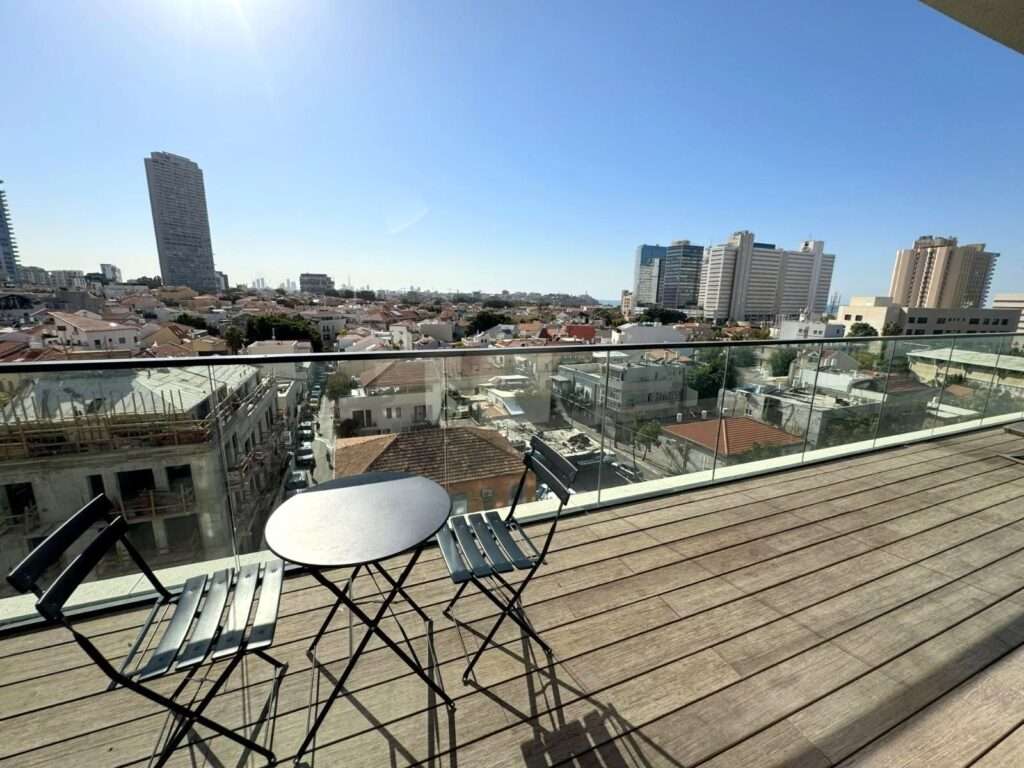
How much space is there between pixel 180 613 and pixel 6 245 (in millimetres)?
118546

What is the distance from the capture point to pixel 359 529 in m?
1.29

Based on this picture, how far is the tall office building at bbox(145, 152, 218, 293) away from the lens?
75875 millimetres

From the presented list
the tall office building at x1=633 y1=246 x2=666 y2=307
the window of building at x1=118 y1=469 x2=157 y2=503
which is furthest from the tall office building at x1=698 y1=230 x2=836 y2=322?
the window of building at x1=118 y1=469 x2=157 y2=503

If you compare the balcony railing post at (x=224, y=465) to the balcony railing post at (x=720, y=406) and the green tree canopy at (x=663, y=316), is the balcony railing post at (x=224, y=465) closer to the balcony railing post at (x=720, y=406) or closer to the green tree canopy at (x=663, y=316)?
the balcony railing post at (x=720, y=406)

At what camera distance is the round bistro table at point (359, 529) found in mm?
1170

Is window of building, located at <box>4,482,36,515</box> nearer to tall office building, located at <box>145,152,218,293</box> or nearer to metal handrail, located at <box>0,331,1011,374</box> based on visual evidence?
metal handrail, located at <box>0,331,1011,374</box>

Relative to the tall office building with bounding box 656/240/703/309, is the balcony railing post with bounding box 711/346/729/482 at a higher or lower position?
lower

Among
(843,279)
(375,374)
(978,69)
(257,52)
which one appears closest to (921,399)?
(978,69)

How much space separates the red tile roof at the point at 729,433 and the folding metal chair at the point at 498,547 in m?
1.69

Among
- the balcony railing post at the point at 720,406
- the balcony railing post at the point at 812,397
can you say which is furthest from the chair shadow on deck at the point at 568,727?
the balcony railing post at the point at 812,397

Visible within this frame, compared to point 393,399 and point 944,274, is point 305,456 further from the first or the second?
point 944,274

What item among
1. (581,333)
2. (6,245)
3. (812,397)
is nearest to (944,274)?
(581,333)

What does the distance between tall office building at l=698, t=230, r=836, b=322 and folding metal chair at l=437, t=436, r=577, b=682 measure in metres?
91.3

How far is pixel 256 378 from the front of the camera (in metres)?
1.99
